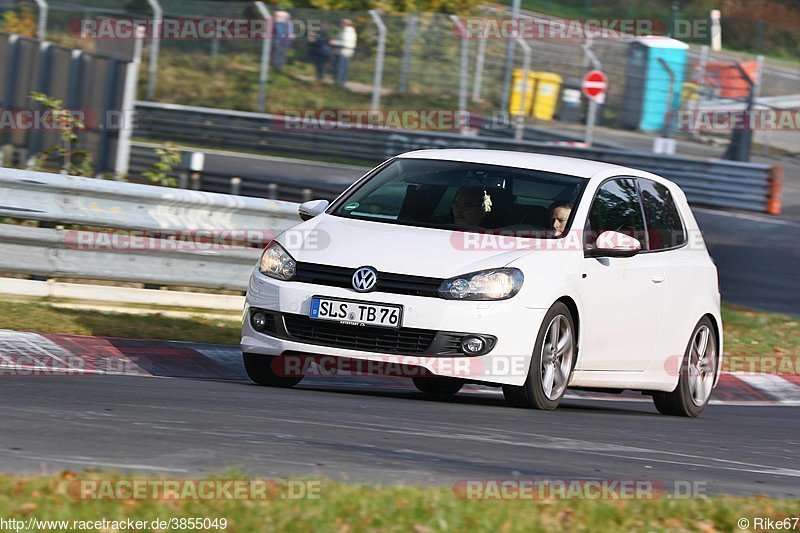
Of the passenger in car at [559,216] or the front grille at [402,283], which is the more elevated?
the passenger in car at [559,216]

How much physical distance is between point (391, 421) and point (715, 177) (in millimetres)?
18651

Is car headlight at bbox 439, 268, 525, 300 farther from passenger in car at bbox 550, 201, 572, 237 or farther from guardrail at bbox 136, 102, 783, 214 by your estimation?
guardrail at bbox 136, 102, 783, 214

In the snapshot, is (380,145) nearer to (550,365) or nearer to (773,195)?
(773,195)

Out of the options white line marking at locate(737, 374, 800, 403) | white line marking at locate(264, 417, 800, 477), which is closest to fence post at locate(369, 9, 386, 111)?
white line marking at locate(737, 374, 800, 403)

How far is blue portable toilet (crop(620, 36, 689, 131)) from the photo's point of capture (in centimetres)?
2684

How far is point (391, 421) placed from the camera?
759cm

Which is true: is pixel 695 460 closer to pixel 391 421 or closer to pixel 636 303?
pixel 391 421

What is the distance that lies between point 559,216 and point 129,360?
2.96m

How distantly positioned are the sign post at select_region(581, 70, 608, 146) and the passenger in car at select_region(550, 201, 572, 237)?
19.3 metres

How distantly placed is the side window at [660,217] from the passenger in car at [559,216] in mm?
1014

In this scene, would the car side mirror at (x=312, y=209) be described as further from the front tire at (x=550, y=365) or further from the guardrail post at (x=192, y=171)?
the guardrail post at (x=192, y=171)

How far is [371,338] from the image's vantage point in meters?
8.38

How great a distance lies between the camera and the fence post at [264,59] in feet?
97.0

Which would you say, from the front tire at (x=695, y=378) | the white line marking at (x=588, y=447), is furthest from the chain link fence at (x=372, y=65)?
the white line marking at (x=588, y=447)
